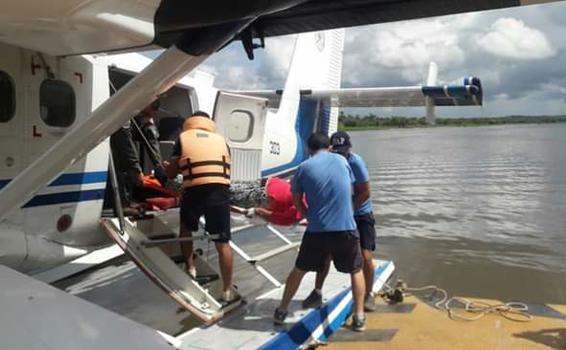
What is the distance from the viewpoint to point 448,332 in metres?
4.47

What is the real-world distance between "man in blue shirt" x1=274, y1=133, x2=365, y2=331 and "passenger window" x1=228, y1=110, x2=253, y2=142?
2.02 m

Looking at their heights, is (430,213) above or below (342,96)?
below

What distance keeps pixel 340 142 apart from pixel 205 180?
115cm

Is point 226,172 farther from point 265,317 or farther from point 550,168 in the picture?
point 550,168

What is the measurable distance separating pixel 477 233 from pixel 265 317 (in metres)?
8.02

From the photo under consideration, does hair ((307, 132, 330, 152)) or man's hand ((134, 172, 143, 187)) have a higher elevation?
hair ((307, 132, 330, 152))

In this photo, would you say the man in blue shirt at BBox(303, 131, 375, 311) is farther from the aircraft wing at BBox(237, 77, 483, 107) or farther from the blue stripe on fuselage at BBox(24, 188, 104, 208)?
the aircraft wing at BBox(237, 77, 483, 107)

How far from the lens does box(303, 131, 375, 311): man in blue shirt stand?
4652 mm

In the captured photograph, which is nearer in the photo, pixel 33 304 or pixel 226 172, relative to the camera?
pixel 33 304

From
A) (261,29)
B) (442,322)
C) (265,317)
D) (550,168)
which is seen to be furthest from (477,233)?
(550,168)

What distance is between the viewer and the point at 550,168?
81.9ft

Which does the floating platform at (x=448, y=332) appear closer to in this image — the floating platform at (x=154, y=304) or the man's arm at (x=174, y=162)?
the floating platform at (x=154, y=304)

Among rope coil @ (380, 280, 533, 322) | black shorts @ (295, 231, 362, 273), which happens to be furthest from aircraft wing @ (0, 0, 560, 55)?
rope coil @ (380, 280, 533, 322)

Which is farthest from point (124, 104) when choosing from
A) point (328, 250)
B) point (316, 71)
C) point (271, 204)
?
point (316, 71)
